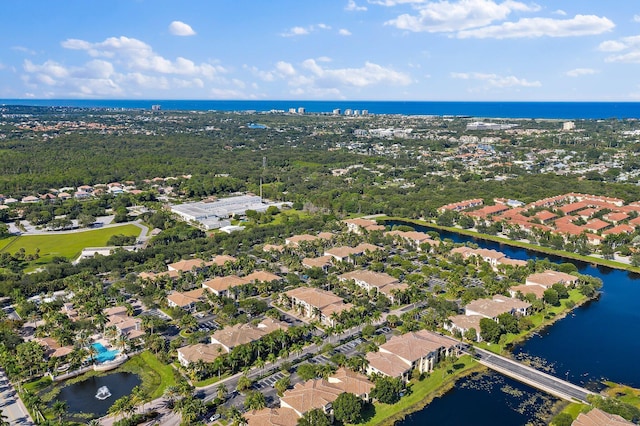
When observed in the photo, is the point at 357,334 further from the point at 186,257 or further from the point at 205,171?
the point at 205,171

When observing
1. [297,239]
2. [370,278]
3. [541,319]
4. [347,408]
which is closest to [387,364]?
[347,408]

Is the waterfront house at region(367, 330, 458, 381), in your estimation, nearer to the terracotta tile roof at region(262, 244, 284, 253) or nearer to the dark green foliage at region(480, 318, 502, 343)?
the dark green foliage at region(480, 318, 502, 343)

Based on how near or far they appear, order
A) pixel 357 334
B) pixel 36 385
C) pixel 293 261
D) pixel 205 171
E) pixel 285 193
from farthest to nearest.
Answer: pixel 205 171 → pixel 285 193 → pixel 293 261 → pixel 357 334 → pixel 36 385

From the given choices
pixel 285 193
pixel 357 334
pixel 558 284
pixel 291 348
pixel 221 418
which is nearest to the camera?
pixel 221 418

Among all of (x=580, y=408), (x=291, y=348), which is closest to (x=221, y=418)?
(x=291, y=348)

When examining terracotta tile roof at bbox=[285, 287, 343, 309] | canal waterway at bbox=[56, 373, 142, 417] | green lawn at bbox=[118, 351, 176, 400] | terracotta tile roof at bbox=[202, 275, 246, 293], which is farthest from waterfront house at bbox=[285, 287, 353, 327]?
canal waterway at bbox=[56, 373, 142, 417]

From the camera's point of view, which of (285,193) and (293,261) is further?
(285,193)
